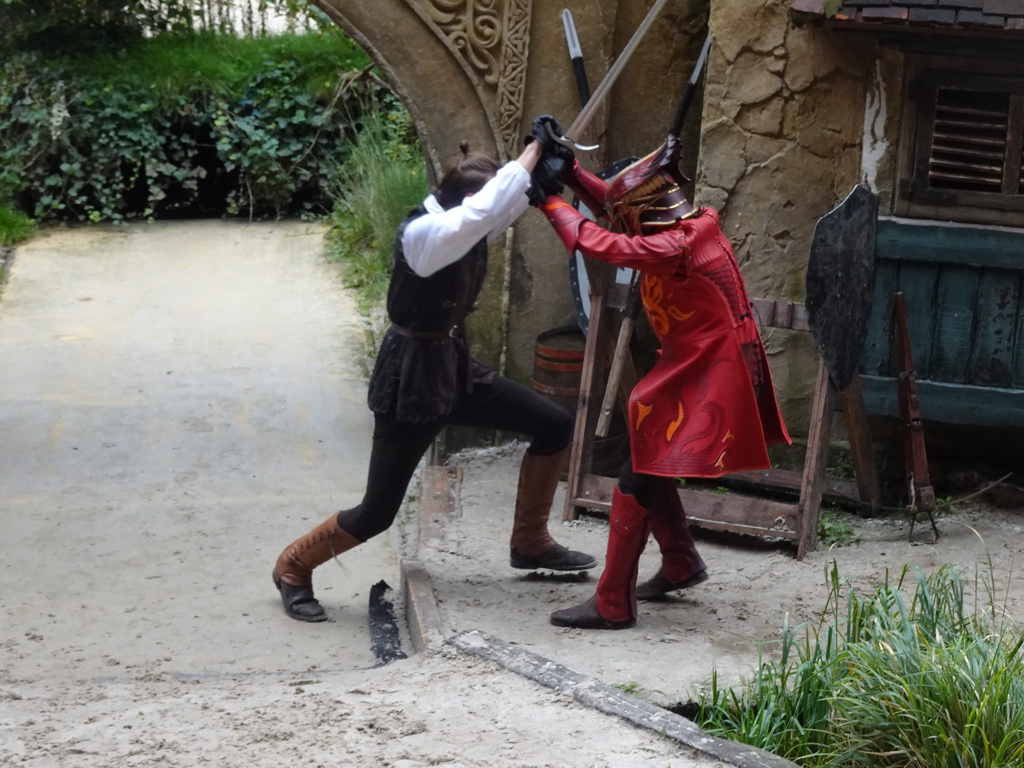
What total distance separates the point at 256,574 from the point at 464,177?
79.2 inches

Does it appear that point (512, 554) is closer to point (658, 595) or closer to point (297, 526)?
point (658, 595)

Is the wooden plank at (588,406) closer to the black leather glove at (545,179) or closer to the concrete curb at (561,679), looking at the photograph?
the concrete curb at (561,679)

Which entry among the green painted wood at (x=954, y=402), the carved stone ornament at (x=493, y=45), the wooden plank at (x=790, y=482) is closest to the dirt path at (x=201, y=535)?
the wooden plank at (x=790, y=482)

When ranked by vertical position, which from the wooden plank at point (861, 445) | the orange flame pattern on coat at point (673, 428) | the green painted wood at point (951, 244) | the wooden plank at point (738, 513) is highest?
the green painted wood at point (951, 244)

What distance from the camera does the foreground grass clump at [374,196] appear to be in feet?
31.1

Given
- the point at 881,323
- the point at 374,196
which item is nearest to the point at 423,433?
the point at 881,323

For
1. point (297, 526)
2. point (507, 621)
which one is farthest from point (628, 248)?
point (297, 526)

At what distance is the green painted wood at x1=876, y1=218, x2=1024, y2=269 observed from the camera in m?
5.06

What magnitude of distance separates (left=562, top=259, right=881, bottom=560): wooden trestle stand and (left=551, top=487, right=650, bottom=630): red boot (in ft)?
3.25

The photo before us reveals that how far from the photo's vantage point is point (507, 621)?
167 inches

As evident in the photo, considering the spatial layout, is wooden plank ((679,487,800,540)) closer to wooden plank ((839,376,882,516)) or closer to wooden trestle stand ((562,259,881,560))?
wooden trestle stand ((562,259,881,560))

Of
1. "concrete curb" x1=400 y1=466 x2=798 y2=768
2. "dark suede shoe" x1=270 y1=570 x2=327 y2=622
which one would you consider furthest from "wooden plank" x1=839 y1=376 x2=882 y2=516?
"dark suede shoe" x1=270 y1=570 x2=327 y2=622

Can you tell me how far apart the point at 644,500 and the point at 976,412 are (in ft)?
6.14

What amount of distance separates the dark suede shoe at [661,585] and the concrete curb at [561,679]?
72 centimetres
